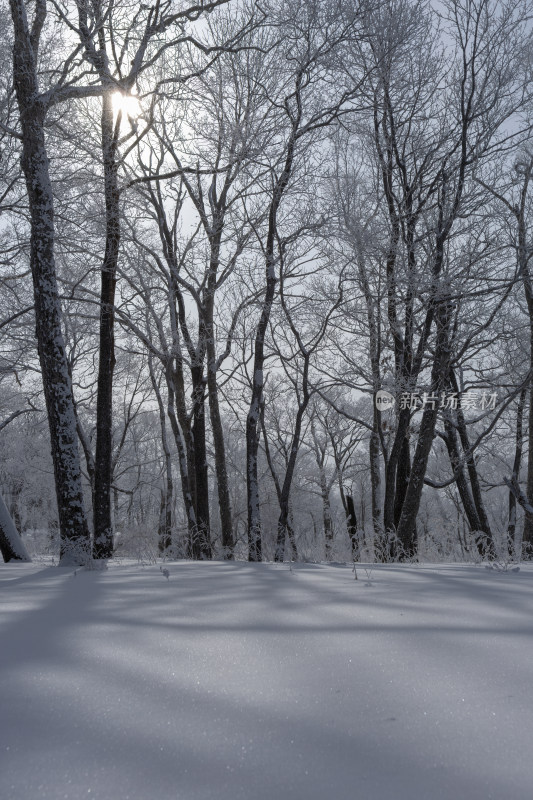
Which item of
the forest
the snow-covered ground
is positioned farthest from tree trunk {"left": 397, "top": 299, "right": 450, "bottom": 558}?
the snow-covered ground

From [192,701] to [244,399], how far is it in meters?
19.5

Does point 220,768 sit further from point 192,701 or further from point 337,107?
point 337,107

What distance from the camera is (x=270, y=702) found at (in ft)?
4.53

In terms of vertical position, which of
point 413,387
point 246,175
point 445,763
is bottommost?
point 445,763

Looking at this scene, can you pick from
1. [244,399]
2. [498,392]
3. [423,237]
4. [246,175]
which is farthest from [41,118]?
[244,399]

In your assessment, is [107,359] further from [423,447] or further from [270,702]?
[270,702]

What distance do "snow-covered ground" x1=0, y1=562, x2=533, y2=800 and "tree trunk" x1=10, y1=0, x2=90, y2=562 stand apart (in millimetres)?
4119

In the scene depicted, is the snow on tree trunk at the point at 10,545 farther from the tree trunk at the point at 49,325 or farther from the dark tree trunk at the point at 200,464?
the dark tree trunk at the point at 200,464

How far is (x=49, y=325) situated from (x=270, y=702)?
19.2 ft

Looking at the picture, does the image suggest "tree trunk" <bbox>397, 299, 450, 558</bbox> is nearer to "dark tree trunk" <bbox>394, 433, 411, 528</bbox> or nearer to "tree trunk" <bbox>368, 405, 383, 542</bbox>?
"dark tree trunk" <bbox>394, 433, 411, 528</bbox>

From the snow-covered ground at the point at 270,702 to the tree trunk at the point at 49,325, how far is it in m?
4.12

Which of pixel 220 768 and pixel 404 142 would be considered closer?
pixel 220 768

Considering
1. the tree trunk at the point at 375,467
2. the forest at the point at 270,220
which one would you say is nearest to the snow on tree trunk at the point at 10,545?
the forest at the point at 270,220

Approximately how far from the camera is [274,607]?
2.45 m
